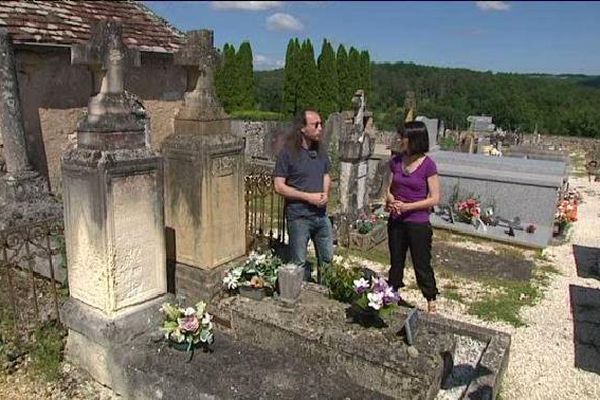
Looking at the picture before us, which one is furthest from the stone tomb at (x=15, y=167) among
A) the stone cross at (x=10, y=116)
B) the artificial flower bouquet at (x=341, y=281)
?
the artificial flower bouquet at (x=341, y=281)

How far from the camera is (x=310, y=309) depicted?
3850mm

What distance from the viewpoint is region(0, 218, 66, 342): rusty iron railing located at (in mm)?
3945

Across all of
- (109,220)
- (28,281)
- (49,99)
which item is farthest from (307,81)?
(109,220)

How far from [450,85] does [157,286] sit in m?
88.9

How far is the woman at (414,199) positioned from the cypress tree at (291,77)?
3075cm

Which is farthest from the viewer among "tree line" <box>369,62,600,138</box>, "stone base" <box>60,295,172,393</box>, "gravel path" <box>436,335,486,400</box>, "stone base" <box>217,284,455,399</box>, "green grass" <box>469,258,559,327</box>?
"tree line" <box>369,62,600,138</box>

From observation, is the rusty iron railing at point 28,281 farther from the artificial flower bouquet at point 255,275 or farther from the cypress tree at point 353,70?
Answer: the cypress tree at point 353,70

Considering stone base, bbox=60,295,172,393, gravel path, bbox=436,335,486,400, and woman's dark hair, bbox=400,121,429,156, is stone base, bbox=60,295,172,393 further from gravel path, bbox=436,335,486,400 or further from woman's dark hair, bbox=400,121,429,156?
woman's dark hair, bbox=400,121,429,156

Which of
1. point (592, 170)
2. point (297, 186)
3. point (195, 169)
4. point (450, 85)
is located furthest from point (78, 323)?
point (450, 85)

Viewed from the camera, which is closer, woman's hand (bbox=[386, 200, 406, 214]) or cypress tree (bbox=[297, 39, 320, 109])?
woman's hand (bbox=[386, 200, 406, 214])

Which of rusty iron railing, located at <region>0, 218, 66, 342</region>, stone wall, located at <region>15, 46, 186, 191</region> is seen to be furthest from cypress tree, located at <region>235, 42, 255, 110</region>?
rusty iron railing, located at <region>0, 218, 66, 342</region>

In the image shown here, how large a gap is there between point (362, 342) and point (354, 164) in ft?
17.0

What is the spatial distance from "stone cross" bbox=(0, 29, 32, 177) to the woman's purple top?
6365 mm

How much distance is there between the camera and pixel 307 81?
34.2 metres
